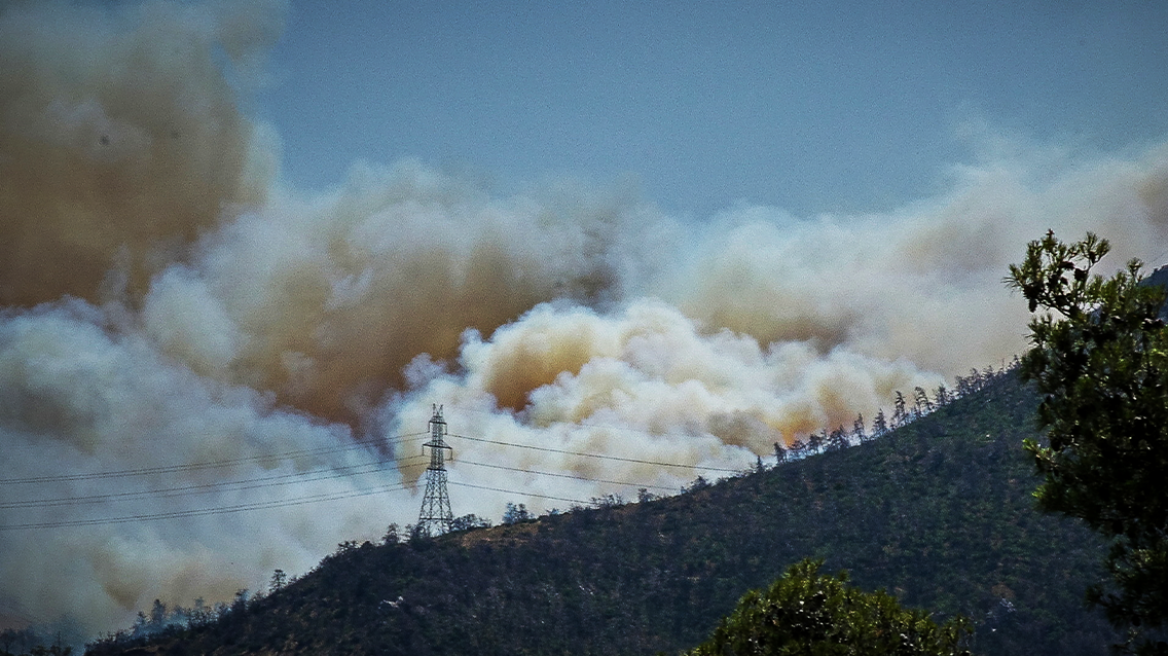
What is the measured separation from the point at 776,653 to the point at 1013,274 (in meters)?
14.7

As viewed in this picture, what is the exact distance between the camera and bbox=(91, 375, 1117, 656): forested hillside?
148 meters

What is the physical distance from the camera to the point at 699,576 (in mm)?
180250

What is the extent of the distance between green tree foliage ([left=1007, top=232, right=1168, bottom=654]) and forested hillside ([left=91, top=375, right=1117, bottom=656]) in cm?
13058

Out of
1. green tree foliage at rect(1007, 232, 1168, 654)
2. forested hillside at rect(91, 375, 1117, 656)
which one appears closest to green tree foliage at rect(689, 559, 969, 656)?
green tree foliage at rect(1007, 232, 1168, 654)

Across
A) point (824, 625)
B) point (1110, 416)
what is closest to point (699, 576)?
point (824, 625)

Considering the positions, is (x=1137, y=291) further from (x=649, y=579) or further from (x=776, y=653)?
(x=649, y=579)

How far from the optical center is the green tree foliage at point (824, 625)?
2852cm

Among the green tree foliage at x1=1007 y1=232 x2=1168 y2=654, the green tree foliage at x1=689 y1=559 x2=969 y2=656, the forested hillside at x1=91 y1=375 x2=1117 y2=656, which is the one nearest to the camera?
the green tree foliage at x1=1007 y1=232 x2=1168 y2=654

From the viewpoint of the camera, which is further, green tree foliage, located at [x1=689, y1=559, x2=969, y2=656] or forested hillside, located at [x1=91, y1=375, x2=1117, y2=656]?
forested hillside, located at [x1=91, y1=375, x2=1117, y2=656]

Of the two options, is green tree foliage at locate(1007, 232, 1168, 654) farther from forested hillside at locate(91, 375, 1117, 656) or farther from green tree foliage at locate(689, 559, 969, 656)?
forested hillside at locate(91, 375, 1117, 656)

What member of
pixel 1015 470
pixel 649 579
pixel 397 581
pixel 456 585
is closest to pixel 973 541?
pixel 1015 470

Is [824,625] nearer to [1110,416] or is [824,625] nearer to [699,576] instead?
[1110,416]

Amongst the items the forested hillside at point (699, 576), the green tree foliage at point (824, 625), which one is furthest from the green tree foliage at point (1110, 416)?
the forested hillside at point (699, 576)

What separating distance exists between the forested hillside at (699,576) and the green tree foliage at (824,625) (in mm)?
124006
